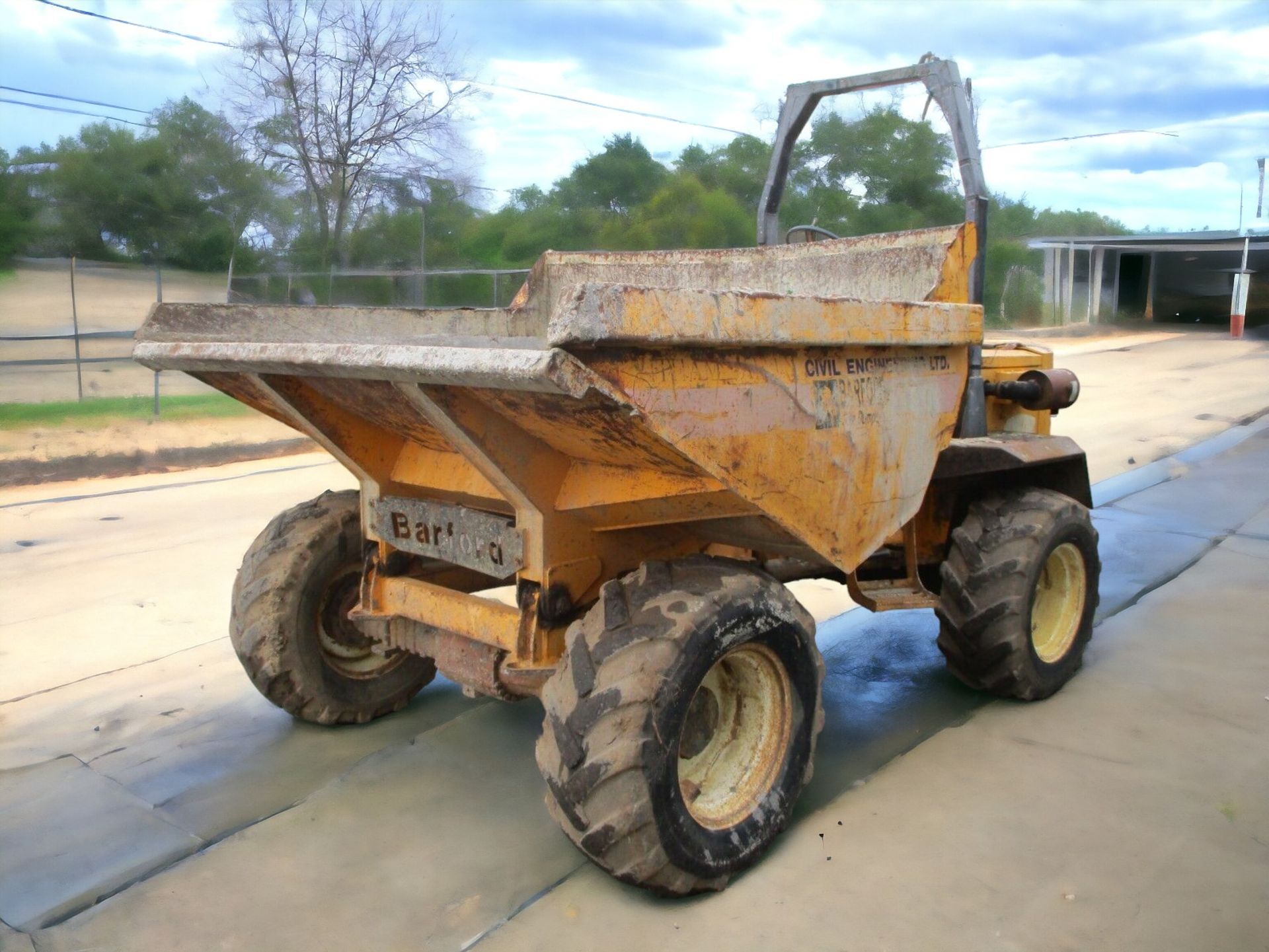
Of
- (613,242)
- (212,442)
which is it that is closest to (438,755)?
(212,442)

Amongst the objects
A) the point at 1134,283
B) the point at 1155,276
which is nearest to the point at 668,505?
the point at 1134,283

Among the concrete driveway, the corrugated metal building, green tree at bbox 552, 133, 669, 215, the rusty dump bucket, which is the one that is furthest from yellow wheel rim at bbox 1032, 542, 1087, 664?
the corrugated metal building

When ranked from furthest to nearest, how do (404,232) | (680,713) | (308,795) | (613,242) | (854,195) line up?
(854,195), (613,242), (404,232), (308,795), (680,713)

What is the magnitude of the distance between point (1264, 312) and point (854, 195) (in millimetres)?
21566

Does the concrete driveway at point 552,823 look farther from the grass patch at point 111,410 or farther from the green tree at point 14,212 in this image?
the green tree at point 14,212

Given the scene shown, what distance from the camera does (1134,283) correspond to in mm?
40500

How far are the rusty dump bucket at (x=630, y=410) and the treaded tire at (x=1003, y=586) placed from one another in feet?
2.00

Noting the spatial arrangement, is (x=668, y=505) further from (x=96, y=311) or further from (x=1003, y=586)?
(x=96, y=311)

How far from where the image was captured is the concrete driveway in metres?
2.93

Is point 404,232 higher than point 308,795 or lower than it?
higher

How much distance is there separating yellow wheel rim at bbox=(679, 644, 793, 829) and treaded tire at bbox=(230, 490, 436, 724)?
156 centimetres

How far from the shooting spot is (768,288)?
4.64 metres

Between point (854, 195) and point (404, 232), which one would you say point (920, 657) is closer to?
point (404, 232)

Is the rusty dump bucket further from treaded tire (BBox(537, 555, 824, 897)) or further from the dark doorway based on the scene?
the dark doorway
